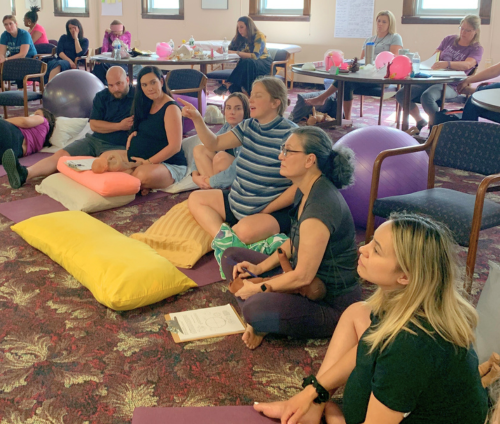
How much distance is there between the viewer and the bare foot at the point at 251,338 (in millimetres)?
2126

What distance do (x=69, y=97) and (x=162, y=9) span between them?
18.8 feet

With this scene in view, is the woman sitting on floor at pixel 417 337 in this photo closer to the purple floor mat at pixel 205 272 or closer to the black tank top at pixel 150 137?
the purple floor mat at pixel 205 272

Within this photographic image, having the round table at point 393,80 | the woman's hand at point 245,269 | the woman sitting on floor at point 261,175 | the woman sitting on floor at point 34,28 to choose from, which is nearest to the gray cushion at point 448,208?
the woman sitting on floor at point 261,175

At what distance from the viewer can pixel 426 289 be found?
1280 mm

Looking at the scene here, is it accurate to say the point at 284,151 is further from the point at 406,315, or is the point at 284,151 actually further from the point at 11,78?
the point at 11,78

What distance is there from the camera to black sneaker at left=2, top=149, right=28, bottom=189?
3.93 meters

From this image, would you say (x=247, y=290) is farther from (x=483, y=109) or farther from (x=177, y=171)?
(x=483, y=109)

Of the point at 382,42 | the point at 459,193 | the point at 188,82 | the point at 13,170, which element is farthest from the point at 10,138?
the point at 382,42

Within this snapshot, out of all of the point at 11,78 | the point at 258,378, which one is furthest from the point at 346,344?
the point at 11,78

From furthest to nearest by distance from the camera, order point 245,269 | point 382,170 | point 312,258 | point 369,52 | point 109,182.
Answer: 1. point 369,52
2. point 109,182
3. point 382,170
4. point 245,269
5. point 312,258

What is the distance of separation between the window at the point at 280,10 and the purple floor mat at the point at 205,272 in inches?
271

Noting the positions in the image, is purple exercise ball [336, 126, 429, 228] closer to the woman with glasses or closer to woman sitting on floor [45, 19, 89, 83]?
the woman with glasses

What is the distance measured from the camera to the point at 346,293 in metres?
2.15

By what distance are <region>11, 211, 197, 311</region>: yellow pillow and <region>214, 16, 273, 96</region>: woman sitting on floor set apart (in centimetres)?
417
